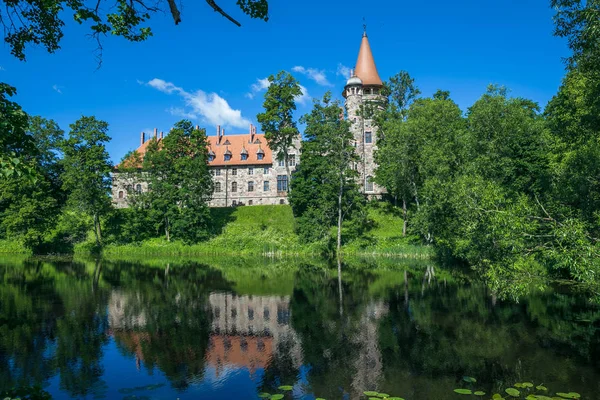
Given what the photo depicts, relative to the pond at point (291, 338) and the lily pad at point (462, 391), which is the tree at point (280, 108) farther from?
the lily pad at point (462, 391)

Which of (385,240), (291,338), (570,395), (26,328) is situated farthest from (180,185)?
(570,395)

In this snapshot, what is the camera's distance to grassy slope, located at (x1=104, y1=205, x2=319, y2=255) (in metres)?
43.3

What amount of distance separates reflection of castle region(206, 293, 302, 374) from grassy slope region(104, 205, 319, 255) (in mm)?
20180

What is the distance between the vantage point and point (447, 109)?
143ft

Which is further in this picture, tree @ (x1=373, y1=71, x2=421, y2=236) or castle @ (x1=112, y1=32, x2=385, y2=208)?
castle @ (x1=112, y1=32, x2=385, y2=208)

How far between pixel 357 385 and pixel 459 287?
15.4m

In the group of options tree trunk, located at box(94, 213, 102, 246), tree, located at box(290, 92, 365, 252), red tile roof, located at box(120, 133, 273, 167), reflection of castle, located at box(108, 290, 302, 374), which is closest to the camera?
reflection of castle, located at box(108, 290, 302, 374)

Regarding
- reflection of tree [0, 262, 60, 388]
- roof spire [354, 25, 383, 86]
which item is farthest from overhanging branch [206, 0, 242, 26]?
roof spire [354, 25, 383, 86]

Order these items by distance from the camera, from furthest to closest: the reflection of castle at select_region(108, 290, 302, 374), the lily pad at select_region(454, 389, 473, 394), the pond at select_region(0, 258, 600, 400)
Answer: the reflection of castle at select_region(108, 290, 302, 374), the pond at select_region(0, 258, 600, 400), the lily pad at select_region(454, 389, 473, 394)

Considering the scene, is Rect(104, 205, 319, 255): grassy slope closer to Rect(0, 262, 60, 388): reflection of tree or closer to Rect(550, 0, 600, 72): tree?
Rect(0, 262, 60, 388): reflection of tree

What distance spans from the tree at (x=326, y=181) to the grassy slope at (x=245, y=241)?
2045 millimetres

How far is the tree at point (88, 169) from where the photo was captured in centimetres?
4419

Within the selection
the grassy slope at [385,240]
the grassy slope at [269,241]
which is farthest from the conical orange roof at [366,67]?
the grassy slope at [269,241]

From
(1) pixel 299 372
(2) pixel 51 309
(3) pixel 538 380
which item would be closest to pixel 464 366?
(3) pixel 538 380
